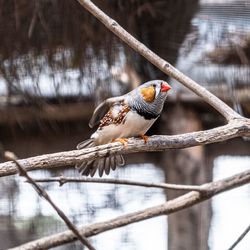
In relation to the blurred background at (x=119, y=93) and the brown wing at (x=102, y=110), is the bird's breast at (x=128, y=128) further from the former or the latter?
the blurred background at (x=119, y=93)

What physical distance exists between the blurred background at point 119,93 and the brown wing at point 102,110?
25 centimetres

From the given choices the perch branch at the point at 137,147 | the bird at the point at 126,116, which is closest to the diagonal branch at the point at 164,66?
the perch branch at the point at 137,147

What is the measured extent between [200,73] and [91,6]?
2.20 feet

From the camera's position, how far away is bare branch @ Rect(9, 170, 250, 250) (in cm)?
123

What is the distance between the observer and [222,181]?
4.05 feet

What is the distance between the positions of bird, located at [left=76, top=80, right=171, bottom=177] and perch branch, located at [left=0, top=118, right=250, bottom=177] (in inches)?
9.8

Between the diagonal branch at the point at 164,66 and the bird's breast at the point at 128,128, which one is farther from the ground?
the diagonal branch at the point at 164,66

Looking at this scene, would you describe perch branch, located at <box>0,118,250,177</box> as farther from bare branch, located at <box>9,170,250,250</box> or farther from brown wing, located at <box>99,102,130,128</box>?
brown wing, located at <box>99,102,130,128</box>

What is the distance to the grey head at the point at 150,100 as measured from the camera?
174 centimetres

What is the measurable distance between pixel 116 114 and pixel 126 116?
3 cm

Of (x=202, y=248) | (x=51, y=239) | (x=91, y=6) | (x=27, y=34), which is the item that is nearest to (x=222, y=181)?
(x=51, y=239)

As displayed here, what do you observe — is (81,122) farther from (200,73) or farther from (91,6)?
(91,6)

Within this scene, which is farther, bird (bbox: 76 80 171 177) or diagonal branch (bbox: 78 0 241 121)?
bird (bbox: 76 80 171 177)

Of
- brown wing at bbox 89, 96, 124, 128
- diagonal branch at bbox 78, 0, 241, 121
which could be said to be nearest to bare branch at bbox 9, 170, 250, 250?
diagonal branch at bbox 78, 0, 241, 121
